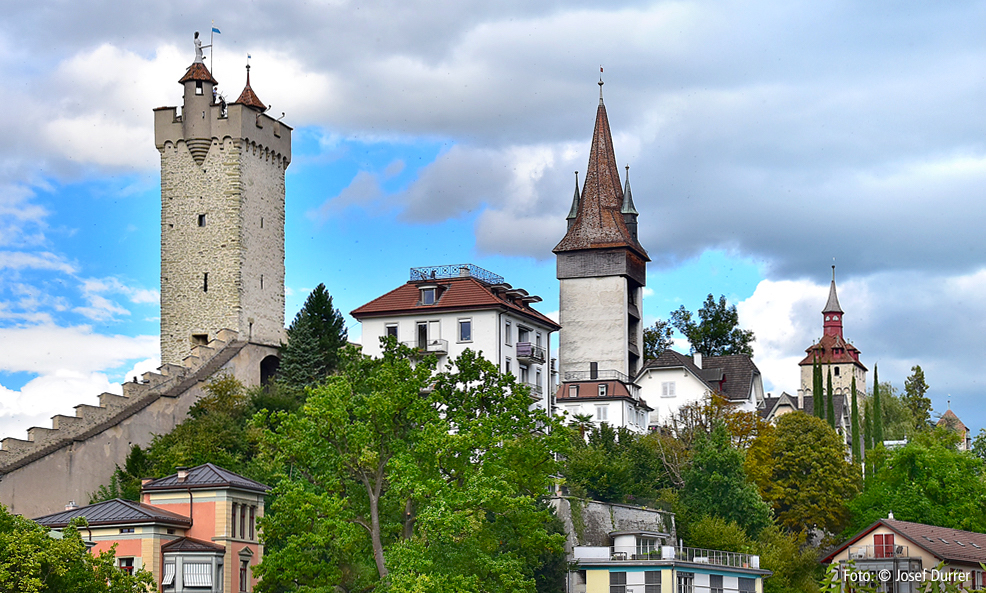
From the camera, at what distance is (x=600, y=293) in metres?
78.9

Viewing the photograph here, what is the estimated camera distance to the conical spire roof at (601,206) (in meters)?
80.4

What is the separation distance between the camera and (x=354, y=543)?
123 ft

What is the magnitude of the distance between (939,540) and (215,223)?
38.5 meters

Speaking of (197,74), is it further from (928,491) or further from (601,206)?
(928,491)

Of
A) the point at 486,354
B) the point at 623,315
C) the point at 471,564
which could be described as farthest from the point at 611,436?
the point at 471,564

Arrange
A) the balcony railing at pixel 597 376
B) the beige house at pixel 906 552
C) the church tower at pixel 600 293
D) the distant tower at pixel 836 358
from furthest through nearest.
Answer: the distant tower at pixel 836 358, the church tower at pixel 600 293, the balcony railing at pixel 597 376, the beige house at pixel 906 552

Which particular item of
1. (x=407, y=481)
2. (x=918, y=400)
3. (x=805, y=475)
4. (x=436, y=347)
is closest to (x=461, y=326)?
(x=436, y=347)

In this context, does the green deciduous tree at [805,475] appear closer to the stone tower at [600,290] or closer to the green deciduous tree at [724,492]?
the green deciduous tree at [724,492]

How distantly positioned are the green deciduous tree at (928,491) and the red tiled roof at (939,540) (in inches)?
101

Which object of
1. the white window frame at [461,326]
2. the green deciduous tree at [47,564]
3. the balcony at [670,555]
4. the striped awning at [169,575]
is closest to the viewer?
the green deciduous tree at [47,564]

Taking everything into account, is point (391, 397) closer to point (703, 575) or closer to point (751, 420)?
point (703, 575)

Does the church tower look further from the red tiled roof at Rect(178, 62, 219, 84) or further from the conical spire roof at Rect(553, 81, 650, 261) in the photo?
the red tiled roof at Rect(178, 62, 219, 84)

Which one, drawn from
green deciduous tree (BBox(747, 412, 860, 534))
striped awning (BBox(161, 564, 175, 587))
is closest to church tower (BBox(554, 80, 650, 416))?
green deciduous tree (BBox(747, 412, 860, 534))

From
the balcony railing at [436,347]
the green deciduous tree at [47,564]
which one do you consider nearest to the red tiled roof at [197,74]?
the balcony railing at [436,347]
